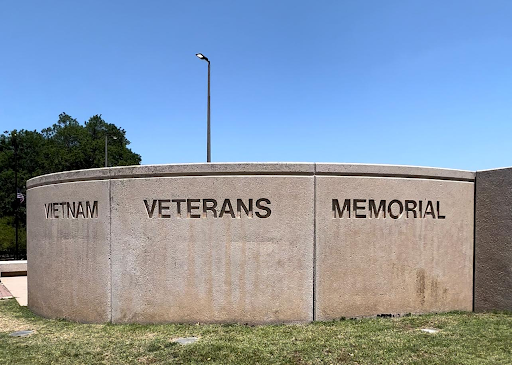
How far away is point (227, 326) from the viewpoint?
6.59 m

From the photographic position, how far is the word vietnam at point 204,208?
6777 millimetres

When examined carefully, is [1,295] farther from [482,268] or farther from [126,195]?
[482,268]

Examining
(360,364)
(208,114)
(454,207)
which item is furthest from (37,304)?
(208,114)

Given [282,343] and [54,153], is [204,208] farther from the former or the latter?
[54,153]

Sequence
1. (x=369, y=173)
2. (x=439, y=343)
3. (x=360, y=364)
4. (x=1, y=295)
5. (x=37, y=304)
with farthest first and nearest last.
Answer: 1. (x=1, y=295)
2. (x=37, y=304)
3. (x=369, y=173)
4. (x=439, y=343)
5. (x=360, y=364)

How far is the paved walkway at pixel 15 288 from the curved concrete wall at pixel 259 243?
4.43 meters

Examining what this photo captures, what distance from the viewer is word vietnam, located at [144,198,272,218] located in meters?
6.78

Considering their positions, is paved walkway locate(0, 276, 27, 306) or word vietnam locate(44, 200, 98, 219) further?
paved walkway locate(0, 276, 27, 306)

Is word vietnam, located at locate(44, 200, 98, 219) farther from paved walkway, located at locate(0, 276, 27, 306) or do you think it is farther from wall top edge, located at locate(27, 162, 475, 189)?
paved walkway, located at locate(0, 276, 27, 306)

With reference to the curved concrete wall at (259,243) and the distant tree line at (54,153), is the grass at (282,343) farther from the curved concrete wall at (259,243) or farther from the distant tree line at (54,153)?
the distant tree line at (54,153)

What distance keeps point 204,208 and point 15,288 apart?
30.6 ft

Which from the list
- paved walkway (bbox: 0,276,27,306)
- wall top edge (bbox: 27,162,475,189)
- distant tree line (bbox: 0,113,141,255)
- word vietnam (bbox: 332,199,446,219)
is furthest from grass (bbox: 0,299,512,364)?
distant tree line (bbox: 0,113,141,255)

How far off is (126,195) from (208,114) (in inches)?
396

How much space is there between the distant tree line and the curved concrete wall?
97.2 ft
